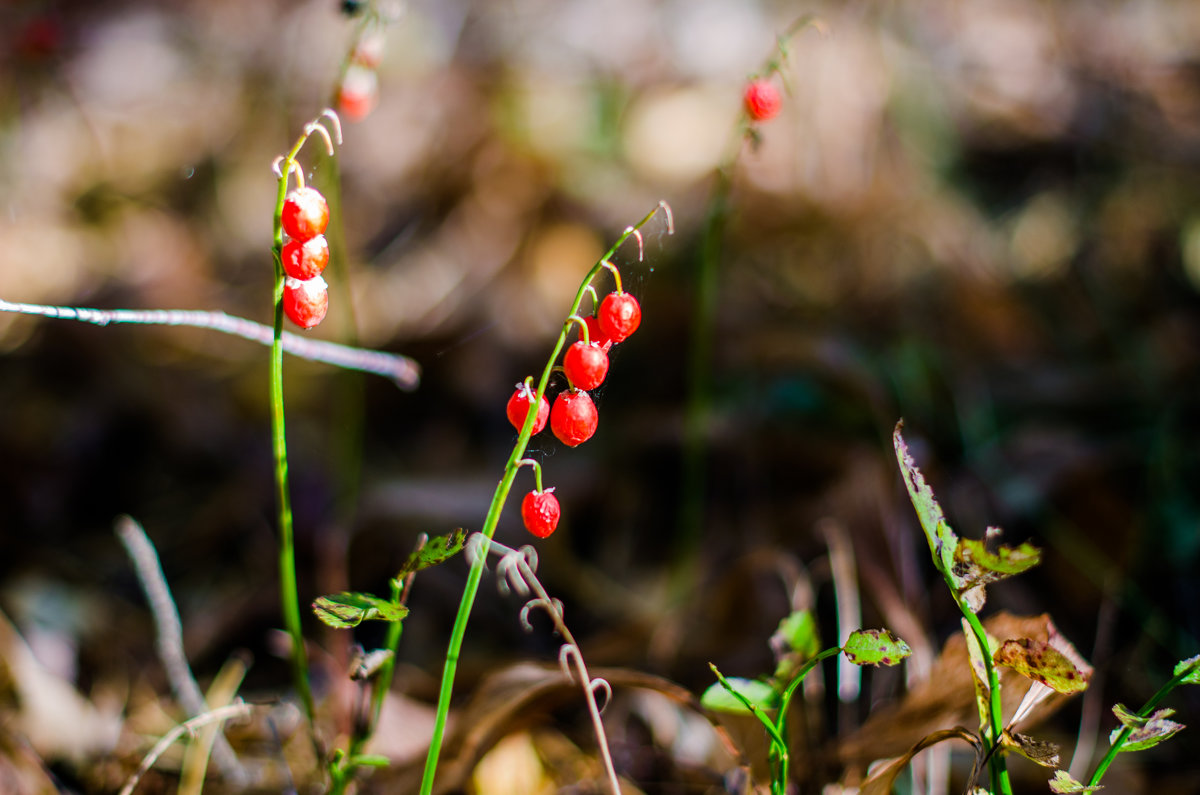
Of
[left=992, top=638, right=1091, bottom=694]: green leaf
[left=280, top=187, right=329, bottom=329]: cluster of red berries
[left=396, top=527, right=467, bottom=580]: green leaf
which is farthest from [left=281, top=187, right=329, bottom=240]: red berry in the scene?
[left=992, top=638, right=1091, bottom=694]: green leaf

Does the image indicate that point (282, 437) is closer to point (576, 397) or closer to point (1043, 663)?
point (576, 397)

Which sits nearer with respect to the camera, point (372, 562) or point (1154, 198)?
point (372, 562)

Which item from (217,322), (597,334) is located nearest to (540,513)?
(597,334)

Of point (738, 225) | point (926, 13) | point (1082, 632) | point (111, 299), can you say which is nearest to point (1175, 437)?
point (1082, 632)

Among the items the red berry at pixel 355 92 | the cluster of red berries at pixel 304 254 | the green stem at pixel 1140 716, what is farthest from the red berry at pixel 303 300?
the green stem at pixel 1140 716

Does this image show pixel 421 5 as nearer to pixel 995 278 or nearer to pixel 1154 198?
pixel 995 278

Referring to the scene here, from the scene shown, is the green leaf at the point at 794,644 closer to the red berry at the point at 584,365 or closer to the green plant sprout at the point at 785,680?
the green plant sprout at the point at 785,680
